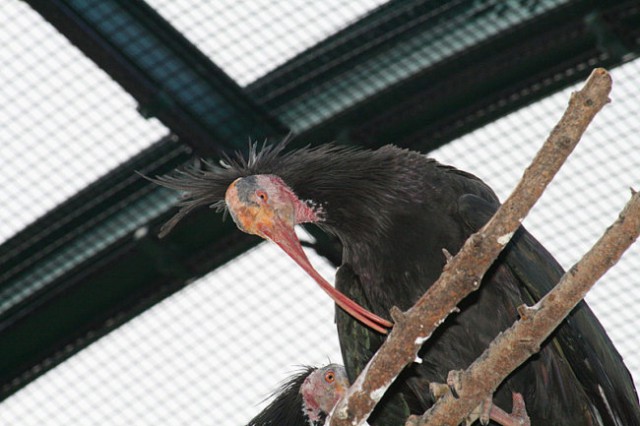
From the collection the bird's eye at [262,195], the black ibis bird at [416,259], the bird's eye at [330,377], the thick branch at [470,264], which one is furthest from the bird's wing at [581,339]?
the bird's eye at [330,377]

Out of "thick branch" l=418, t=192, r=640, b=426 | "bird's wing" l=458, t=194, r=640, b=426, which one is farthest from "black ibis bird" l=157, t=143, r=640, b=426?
"thick branch" l=418, t=192, r=640, b=426

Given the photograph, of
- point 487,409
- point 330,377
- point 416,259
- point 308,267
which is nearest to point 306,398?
point 330,377

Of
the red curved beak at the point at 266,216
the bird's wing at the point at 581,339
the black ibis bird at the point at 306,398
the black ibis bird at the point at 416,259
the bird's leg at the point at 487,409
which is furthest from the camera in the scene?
the black ibis bird at the point at 306,398

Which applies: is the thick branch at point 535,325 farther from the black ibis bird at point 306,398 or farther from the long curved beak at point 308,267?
the black ibis bird at point 306,398

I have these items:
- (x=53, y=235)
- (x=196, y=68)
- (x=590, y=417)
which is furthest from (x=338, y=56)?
(x=590, y=417)

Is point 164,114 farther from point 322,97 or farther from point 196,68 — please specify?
point 322,97

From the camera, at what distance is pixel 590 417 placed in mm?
4906

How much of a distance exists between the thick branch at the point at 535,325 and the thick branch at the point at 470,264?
195mm

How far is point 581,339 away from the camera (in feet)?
15.8

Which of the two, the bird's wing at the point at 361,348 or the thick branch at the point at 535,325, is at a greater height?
the bird's wing at the point at 361,348

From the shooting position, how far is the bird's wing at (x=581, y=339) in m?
4.76

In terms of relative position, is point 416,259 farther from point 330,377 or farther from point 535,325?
point 330,377

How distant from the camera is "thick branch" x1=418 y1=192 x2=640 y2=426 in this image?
372 cm

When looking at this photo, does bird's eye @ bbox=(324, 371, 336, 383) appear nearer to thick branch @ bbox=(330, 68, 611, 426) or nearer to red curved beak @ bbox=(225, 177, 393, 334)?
red curved beak @ bbox=(225, 177, 393, 334)
